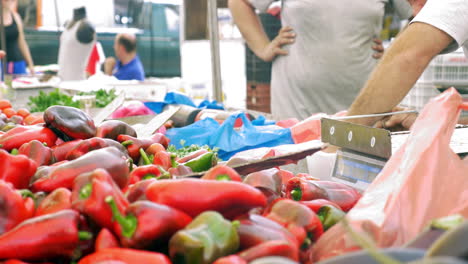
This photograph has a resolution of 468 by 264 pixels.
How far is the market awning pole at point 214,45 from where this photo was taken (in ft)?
11.9

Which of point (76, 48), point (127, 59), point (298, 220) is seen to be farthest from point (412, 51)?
point (76, 48)

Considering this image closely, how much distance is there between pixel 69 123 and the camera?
1.64 metres

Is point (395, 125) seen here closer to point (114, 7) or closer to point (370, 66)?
point (370, 66)

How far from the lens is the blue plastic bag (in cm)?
239

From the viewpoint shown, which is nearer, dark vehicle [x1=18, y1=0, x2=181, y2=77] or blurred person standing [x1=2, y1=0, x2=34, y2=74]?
blurred person standing [x1=2, y1=0, x2=34, y2=74]

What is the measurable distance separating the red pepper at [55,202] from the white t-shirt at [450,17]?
4.72 feet

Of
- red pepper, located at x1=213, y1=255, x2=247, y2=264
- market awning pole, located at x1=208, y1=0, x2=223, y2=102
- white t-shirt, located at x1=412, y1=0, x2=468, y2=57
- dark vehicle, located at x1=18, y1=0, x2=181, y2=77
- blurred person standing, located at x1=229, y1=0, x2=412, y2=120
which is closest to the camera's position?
red pepper, located at x1=213, y1=255, x2=247, y2=264

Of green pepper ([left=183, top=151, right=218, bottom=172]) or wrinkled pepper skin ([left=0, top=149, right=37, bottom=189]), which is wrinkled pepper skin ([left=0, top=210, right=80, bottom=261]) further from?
green pepper ([left=183, top=151, right=218, bottom=172])

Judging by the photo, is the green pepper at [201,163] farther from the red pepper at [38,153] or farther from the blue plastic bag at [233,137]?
the blue plastic bag at [233,137]

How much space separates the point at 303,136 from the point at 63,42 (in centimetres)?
616

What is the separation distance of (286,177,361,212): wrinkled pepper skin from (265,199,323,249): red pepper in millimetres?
202

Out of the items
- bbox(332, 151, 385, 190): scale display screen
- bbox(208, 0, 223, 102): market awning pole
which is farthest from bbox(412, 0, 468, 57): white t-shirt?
bbox(208, 0, 223, 102): market awning pole

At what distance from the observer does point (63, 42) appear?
7.81 m

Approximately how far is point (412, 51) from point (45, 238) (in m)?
1.55
